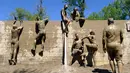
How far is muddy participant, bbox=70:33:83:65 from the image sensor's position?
42.0 ft

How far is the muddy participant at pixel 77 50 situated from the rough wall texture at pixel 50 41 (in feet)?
1.17

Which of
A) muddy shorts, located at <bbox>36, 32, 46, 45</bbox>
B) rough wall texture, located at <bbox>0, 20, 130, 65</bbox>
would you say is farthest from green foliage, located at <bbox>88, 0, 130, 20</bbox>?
muddy shorts, located at <bbox>36, 32, 46, 45</bbox>

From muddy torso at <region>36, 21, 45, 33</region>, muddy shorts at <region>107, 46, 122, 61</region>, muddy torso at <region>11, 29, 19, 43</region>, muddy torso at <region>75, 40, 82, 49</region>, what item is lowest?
muddy shorts at <region>107, 46, 122, 61</region>

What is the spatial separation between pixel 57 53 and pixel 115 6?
2438 cm

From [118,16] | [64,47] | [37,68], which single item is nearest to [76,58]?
[64,47]

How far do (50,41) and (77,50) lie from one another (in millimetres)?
Result: 1420

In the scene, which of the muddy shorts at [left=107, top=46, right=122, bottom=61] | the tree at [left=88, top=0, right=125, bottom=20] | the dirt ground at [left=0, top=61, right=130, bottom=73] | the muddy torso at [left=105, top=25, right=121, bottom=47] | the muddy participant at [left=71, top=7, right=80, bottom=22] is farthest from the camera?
the tree at [left=88, top=0, right=125, bottom=20]

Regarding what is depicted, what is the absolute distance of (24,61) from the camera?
13367 millimetres

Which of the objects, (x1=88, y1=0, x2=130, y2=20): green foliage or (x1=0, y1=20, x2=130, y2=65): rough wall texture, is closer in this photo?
(x1=0, y1=20, x2=130, y2=65): rough wall texture

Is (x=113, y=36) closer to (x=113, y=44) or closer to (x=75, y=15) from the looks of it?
(x=113, y=44)

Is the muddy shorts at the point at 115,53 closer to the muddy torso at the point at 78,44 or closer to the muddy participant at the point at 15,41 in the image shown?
the muddy torso at the point at 78,44

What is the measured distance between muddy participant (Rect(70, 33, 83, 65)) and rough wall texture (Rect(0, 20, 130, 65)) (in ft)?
1.17

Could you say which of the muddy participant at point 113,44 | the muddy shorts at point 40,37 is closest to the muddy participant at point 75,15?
the muddy shorts at point 40,37

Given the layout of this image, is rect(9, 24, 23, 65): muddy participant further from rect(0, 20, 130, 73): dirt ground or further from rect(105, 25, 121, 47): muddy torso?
rect(105, 25, 121, 47): muddy torso
